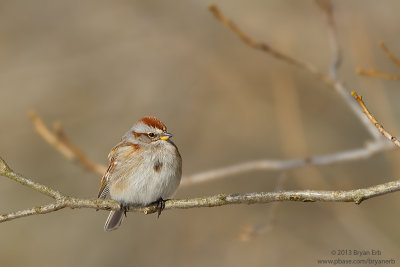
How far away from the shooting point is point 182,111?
981 centimetres

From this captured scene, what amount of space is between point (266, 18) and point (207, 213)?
3698 millimetres

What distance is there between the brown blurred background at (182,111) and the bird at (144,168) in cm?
393

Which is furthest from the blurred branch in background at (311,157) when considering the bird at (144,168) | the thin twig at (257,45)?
the bird at (144,168)

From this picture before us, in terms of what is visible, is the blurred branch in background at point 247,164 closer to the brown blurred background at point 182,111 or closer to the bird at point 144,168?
the bird at point 144,168

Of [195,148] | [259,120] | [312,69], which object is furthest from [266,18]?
[312,69]

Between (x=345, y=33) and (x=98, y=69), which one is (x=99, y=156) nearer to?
(x=98, y=69)

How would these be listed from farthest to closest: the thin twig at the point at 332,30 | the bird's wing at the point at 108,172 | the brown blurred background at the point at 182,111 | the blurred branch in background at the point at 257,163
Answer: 1. the brown blurred background at the point at 182,111
2. the bird's wing at the point at 108,172
3. the thin twig at the point at 332,30
4. the blurred branch in background at the point at 257,163

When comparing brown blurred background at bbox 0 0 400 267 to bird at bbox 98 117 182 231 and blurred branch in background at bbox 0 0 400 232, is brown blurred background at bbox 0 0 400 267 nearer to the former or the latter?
blurred branch in background at bbox 0 0 400 232

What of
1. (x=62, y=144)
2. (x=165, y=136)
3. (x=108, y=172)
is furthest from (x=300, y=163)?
(x=62, y=144)

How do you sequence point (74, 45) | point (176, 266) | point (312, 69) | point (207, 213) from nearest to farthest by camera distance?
point (312, 69) < point (176, 266) < point (207, 213) < point (74, 45)

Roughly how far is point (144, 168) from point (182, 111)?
485 centimetres

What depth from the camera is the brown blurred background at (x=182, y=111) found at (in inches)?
362

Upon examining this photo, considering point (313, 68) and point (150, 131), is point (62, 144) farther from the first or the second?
point (313, 68)

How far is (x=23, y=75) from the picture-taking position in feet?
32.9
